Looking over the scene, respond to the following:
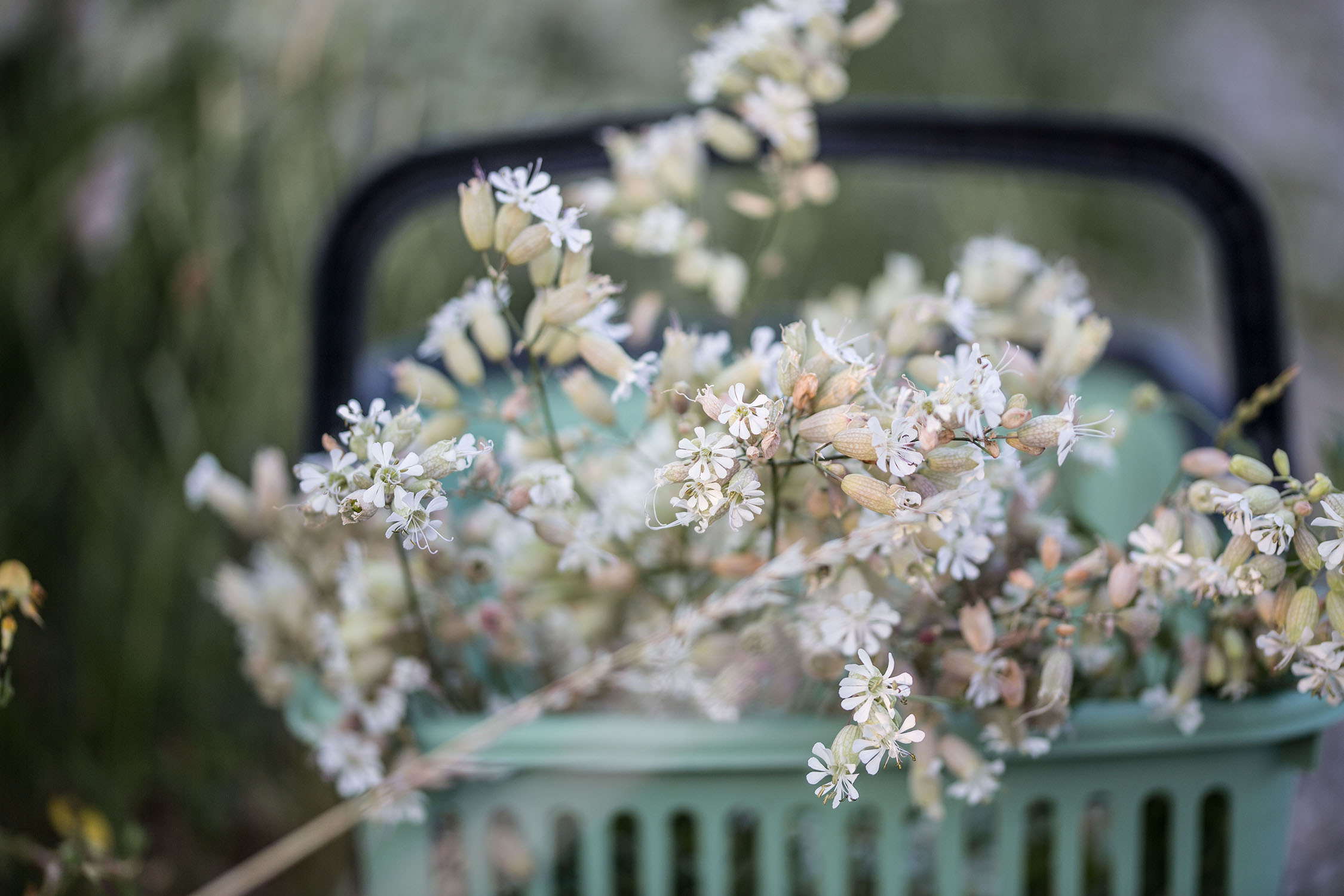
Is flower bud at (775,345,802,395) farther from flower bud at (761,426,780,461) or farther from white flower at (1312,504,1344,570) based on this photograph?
white flower at (1312,504,1344,570)

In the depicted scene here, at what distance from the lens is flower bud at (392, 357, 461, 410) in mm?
330

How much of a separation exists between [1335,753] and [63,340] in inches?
44.5

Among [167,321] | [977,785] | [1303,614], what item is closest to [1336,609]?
[1303,614]

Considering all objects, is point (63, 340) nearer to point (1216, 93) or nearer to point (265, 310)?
point (265, 310)

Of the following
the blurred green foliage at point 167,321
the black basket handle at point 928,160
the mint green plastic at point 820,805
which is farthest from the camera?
the blurred green foliage at point 167,321

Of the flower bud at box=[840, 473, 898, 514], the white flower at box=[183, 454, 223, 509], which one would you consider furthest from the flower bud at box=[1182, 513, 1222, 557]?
the white flower at box=[183, 454, 223, 509]

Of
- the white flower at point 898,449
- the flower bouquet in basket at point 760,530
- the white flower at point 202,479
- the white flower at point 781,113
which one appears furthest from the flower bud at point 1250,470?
the white flower at point 202,479

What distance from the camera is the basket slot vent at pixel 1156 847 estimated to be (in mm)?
398

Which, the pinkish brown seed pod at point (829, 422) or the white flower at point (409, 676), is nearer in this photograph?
the pinkish brown seed pod at point (829, 422)

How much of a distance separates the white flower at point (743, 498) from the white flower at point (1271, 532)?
0.45 feet

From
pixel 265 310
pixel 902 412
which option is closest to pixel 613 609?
pixel 902 412

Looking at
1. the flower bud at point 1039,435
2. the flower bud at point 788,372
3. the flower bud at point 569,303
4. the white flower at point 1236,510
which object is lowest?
the white flower at point 1236,510

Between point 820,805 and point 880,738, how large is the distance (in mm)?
134

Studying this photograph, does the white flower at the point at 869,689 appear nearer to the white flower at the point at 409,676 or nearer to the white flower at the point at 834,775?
the white flower at the point at 834,775
